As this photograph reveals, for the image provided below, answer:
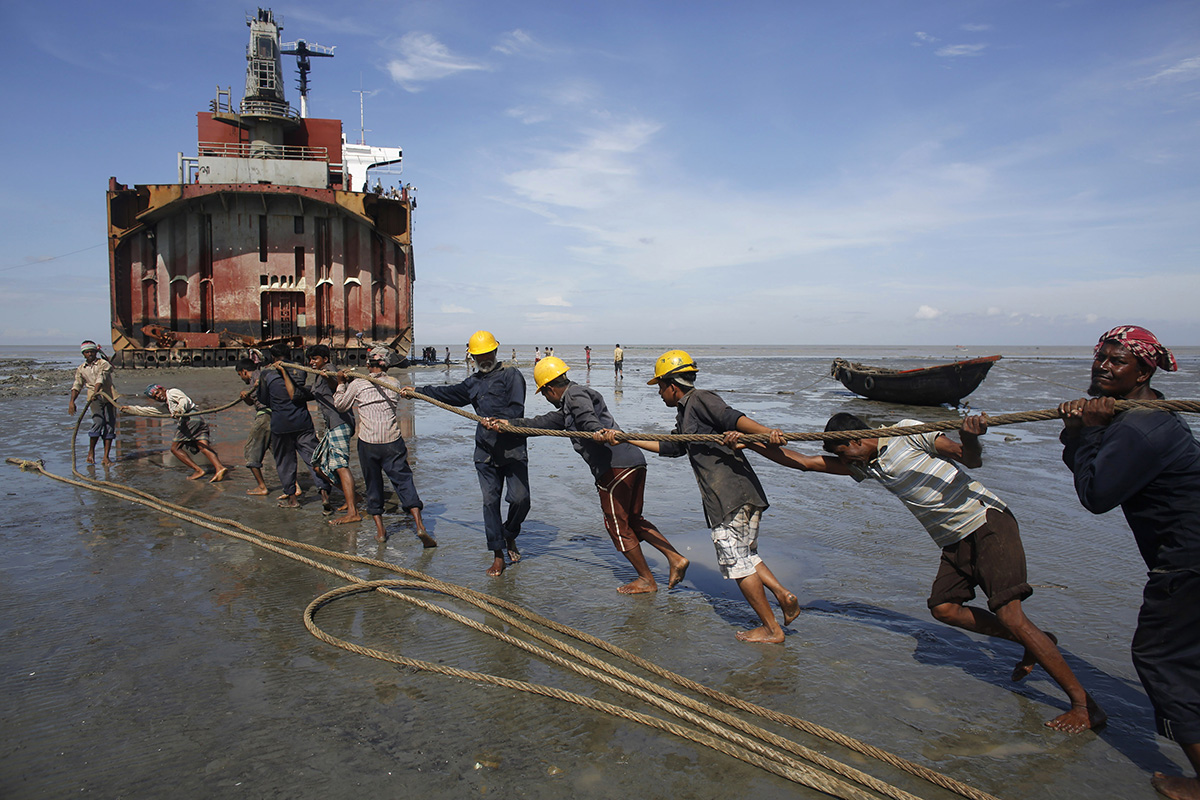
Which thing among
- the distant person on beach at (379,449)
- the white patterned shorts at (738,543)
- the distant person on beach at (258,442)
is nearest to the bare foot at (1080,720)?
the white patterned shorts at (738,543)

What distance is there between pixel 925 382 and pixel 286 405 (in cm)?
1843

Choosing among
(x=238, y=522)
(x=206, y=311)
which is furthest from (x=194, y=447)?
(x=206, y=311)

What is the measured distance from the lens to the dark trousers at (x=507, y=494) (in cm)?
531

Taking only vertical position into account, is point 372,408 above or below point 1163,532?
above

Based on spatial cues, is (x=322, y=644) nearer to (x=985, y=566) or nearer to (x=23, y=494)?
(x=985, y=566)

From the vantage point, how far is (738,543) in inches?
159

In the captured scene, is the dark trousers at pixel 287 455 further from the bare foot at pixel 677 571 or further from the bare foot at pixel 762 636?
the bare foot at pixel 762 636

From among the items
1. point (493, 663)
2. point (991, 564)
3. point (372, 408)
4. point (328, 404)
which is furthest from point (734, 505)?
point (328, 404)

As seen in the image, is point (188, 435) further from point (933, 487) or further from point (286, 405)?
point (933, 487)

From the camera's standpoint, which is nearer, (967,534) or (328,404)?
(967,534)

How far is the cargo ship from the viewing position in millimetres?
26062

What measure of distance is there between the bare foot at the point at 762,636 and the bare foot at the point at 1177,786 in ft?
5.70

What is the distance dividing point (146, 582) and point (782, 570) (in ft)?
15.7

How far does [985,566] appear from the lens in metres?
3.31
